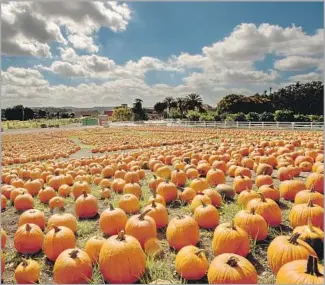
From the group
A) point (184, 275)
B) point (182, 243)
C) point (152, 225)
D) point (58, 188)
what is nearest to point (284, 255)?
point (184, 275)

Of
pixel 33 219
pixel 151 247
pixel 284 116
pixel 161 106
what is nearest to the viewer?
pixel 151 247

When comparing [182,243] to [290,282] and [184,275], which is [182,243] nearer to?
[184,275]

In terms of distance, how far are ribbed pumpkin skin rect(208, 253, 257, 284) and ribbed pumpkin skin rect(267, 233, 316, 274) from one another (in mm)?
394

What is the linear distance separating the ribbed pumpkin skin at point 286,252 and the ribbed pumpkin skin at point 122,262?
128 cm

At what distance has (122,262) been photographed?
11.2 ft

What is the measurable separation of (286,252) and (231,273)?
646 millimetres

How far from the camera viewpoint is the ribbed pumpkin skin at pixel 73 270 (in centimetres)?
338

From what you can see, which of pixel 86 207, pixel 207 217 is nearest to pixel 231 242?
pixel 207 217

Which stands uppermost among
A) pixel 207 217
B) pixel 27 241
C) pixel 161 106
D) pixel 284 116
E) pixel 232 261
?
pixel 161 106

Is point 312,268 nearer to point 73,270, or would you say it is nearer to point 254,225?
point 254,225

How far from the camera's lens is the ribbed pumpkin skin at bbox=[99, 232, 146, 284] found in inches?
135

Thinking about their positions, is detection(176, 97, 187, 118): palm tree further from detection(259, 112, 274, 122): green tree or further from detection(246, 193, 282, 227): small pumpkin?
detection(246, 193, 282, 227): small pumpkin

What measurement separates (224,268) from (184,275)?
0.56 metres

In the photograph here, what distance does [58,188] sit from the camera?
7.83m
